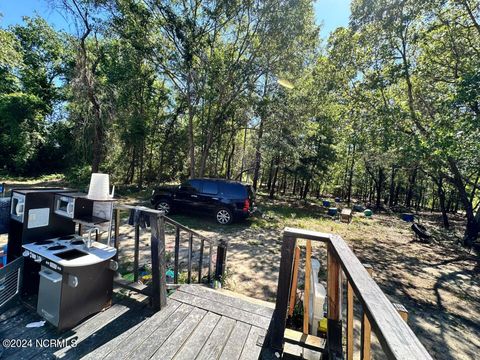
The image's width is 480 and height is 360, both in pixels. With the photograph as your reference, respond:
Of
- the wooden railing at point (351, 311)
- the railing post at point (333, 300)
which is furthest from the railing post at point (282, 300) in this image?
the railing post at point (333, 300)

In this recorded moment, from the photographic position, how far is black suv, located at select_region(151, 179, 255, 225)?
7148 millimetres

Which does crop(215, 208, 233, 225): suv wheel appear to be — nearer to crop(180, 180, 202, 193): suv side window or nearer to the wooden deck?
crop(180, 180, 202, 193): suv side window

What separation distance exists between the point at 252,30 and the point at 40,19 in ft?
61.3

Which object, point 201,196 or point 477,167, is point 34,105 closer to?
point 201,196

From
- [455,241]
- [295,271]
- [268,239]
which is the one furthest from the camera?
[455,241]

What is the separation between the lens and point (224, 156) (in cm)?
1767

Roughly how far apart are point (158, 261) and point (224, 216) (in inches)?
201

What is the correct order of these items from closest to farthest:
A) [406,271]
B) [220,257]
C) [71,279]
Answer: [71,279], [220,257], [406,271]

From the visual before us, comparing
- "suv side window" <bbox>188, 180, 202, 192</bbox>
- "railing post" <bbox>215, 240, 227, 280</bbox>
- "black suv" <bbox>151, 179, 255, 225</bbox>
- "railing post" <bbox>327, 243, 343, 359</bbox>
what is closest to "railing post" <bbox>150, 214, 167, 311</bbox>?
"railing post" <bbox>215, 240, 227, 280</bbox>

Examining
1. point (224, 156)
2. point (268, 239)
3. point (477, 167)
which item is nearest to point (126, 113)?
point (224, 156)

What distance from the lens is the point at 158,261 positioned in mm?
2146

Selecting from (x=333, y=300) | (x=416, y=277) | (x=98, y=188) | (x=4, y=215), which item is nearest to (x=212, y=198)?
(x=98, y=188)

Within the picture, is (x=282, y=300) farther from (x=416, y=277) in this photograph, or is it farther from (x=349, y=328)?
(x=416, y=277)

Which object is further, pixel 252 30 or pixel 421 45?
pixel 252 30
